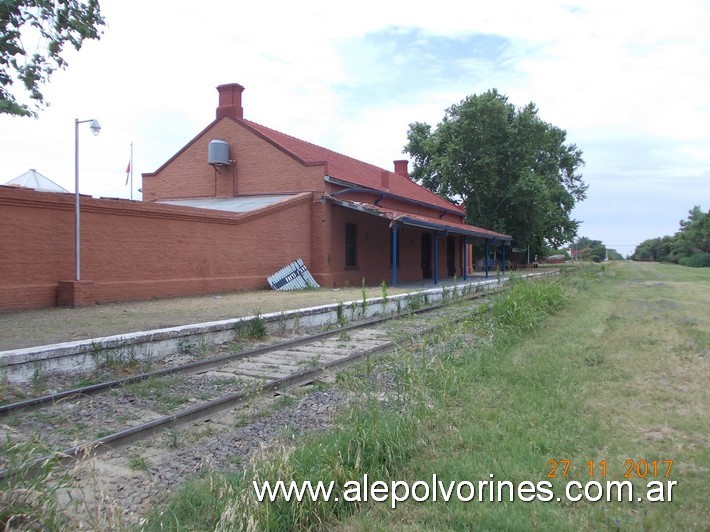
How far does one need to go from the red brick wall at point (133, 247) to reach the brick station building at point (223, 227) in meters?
0.03

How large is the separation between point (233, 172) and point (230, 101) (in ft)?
10.8

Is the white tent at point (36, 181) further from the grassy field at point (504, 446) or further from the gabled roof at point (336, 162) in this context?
the grassy field at point (504, 446)

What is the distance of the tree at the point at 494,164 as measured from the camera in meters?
38.1

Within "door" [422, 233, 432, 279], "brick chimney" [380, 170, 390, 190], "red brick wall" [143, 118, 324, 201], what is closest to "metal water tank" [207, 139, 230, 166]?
"red brick wall" [143, 118, 324, 201]

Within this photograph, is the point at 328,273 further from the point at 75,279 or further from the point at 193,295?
the point at 75,279

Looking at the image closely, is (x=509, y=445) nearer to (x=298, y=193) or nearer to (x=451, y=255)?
(x=298, y=193)

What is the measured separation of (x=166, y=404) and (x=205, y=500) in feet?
9.83

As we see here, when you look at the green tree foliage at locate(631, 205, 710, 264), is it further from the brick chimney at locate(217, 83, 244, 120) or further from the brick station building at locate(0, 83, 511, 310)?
the brick chimney at locate(217, 83, 244, 120)

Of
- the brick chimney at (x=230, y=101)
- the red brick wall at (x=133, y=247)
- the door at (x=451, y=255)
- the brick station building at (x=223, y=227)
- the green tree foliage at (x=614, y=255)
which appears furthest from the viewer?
the green tree foliage at (x=614, y=255)

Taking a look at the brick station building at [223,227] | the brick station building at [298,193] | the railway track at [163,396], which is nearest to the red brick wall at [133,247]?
the brick station building at [223,227]

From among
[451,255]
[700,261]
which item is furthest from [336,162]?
[700,261]

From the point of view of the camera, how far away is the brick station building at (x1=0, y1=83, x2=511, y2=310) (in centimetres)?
1224

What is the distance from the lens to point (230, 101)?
24109 millimetres

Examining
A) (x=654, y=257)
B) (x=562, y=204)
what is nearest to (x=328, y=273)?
(x=562, y=204)
